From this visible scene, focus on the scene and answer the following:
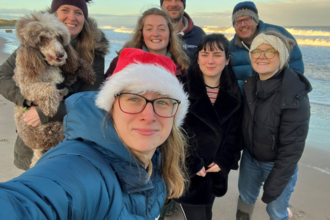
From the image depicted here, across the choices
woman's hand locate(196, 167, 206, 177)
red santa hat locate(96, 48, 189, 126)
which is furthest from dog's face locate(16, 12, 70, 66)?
Result: woman's hand locate(196, 167, 206, 177)

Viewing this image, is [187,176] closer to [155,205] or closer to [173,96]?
[155,205]

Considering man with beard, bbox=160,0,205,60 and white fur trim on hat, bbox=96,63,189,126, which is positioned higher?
man with beard, bbox=160,0,205,60

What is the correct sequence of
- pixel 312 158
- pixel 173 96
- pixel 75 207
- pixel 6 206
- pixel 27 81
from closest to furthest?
pixel 6 206 → pixel 75 207 → pixel 173 96 → pixel 27 81 → pixel 312 158

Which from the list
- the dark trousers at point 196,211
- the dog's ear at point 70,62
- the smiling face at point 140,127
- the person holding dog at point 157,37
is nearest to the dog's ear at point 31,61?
the dog's ear at point 70,62

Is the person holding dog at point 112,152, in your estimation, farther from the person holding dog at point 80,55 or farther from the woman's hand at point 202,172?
the person holding dog at point 80,55

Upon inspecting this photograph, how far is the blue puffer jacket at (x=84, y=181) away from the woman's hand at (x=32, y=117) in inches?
32.4

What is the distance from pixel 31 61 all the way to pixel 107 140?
4.25ft

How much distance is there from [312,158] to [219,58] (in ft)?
11.0

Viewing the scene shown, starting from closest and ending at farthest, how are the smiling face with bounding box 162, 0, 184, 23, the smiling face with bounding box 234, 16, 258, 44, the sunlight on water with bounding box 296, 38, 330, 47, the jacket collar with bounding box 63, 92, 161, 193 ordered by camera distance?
the jacket collar with bounding box 63, 92, 161, 193
the smiling face with bounding box 234, 16, 258, 44
the smiling face with bounding box 162, 0, 184, 23
the sunlight on water with bounding box 296, 38, 330, 47

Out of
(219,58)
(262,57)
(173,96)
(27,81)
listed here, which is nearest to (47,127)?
(27,81)

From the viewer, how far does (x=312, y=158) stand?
4.07 m

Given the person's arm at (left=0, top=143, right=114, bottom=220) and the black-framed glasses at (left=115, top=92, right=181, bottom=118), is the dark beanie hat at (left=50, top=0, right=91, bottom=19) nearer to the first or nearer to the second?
the black-framed glasses at (left=115, top=92, right=181, bottom=118)

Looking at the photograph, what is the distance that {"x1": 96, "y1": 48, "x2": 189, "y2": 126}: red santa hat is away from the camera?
1.18 metres

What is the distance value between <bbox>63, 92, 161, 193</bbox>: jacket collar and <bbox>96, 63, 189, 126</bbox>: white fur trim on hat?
0.10m
